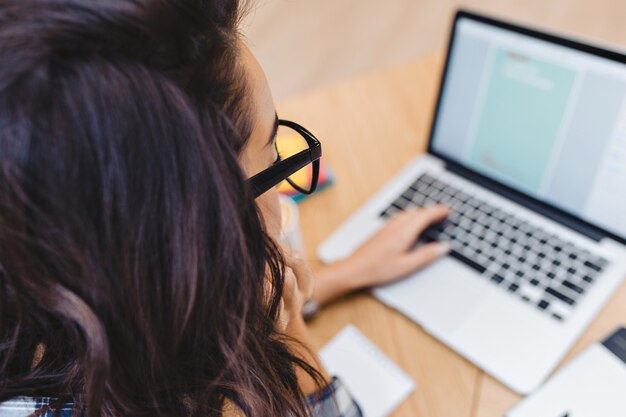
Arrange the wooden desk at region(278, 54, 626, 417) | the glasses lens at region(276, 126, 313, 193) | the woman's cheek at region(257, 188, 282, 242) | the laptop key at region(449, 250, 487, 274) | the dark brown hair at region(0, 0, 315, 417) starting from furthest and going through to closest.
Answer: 1. the glasses lens at region(276, 126, 313, 193)
2. the laptop key at region(449, 250, 487, 274)
3. the wooden desk at region(278, 54, 626, 417)
4. the woman's cheek at region(257, 188, 282, 242)
5. the dark brown hair at region(0, 0, 315, 417)

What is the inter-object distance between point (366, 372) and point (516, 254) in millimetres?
283

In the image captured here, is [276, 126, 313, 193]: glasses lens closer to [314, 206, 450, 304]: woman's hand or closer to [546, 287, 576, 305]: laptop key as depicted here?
[314, 206, 450, 304]: woman's hand

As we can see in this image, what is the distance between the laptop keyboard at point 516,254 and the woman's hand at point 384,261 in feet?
0.10

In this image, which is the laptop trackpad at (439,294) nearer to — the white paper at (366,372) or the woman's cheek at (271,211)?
the white paper at (366,372)

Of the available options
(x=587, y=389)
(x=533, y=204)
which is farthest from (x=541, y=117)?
(x=587, y=389)

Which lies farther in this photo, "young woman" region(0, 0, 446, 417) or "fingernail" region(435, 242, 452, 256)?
"fingernail" region(435, 242, 452, 256)

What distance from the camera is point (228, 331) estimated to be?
0.44 m

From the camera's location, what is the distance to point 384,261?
31.0 inches

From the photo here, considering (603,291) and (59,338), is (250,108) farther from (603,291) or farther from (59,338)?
(603,291)

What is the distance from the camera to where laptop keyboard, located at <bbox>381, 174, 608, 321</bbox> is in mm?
731

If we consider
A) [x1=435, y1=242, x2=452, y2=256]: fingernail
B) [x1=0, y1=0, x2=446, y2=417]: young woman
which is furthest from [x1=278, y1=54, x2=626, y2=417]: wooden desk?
[x1=0, y1=0, x2=446, y2=417]: young woman

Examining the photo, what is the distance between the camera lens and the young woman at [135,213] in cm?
32

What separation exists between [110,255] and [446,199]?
2.11 feet

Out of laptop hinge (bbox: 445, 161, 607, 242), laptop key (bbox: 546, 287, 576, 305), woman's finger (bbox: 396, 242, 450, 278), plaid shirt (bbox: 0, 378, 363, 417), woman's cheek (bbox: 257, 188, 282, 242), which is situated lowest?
plaid shirt (bbox: 0, 378, 363, 417)
